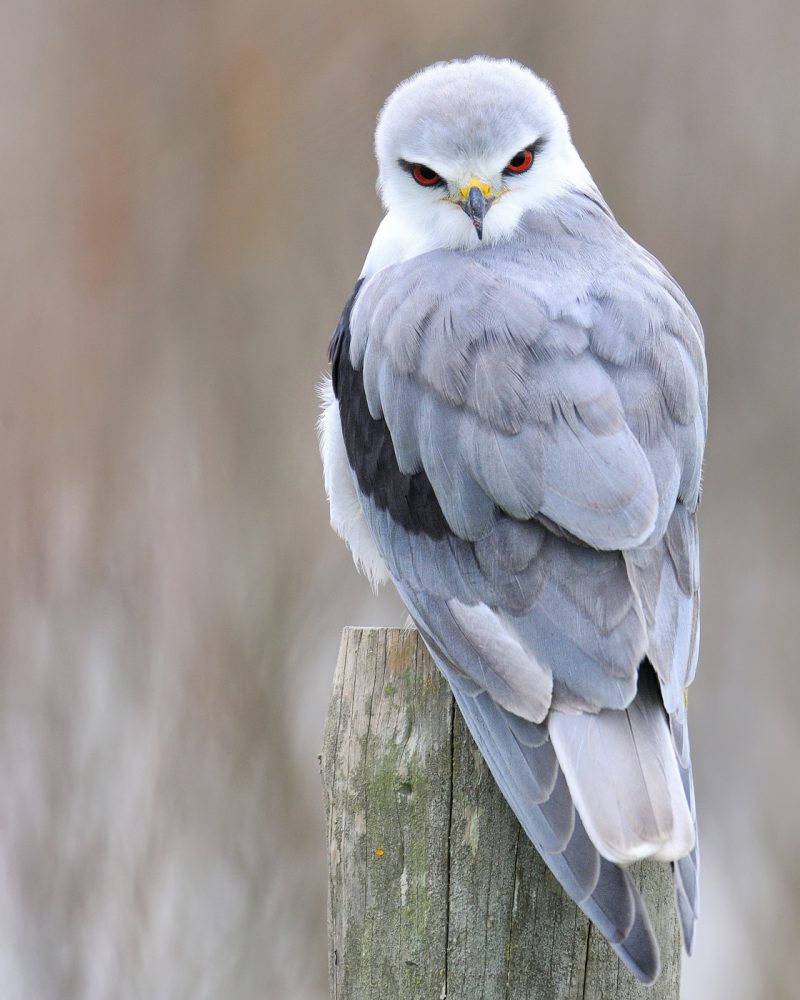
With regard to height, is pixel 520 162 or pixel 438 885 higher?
pixel 520 162

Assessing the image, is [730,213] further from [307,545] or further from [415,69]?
[307,545]

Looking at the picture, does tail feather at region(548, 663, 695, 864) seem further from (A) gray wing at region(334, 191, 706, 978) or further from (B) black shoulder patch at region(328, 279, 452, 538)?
(B) black shoulder patch at region(328, 279, 452, 538)

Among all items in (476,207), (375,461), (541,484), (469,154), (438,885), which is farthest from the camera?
(469,154)

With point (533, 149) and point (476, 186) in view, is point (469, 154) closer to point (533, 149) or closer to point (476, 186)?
point (476, 186)

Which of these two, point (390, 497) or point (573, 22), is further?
point (573, 22)

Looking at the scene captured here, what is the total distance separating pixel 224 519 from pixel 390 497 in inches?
87.8

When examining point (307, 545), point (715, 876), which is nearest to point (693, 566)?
point (307, 545)

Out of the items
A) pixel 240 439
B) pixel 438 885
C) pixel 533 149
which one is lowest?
pixel 438 885

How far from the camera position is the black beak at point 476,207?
329 cm

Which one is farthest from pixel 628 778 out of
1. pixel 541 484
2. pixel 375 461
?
pixel 375 461

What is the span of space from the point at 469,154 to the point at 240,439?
223 centimetres

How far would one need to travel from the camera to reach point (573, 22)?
5.70m

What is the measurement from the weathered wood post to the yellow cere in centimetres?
137

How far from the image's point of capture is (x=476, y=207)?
3.30m
